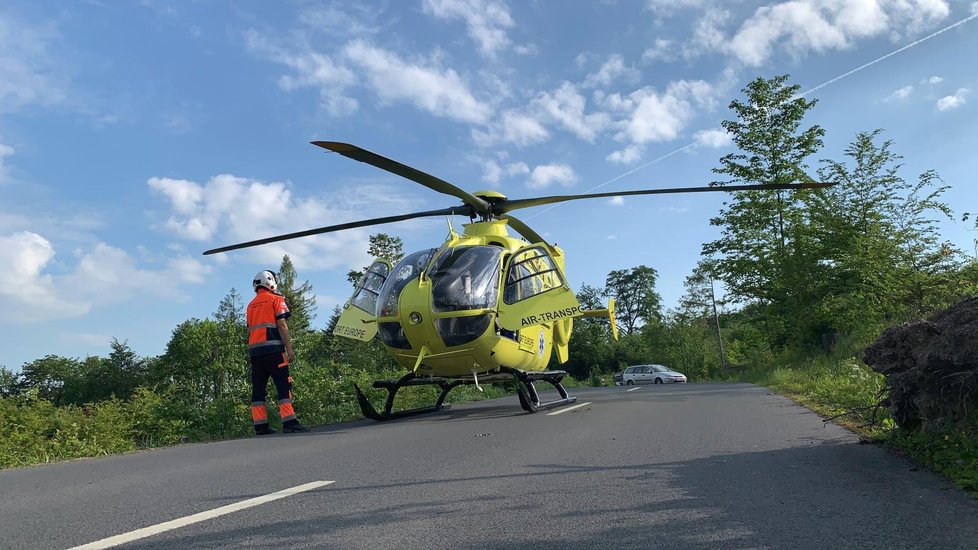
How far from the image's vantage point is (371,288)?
10.5 metres

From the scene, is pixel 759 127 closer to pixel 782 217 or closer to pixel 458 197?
pixel 782 217

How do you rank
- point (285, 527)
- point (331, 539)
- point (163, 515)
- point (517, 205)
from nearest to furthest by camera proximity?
point (331, 539)
point (285, 527)
point (163, 515)
point (517, 205)

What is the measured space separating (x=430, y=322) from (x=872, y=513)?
6388 millimetres

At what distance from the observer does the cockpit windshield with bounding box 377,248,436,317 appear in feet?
30.6

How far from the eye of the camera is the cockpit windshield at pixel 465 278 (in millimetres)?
9016

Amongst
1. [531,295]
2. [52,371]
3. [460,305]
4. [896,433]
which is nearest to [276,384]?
[460,305]

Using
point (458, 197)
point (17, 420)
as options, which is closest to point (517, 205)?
point (458, 197)

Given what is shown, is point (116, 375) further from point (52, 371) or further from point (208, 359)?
point (208, 359)

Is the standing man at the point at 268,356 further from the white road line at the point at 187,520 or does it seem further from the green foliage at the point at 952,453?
the green foliage at the point at 952,453

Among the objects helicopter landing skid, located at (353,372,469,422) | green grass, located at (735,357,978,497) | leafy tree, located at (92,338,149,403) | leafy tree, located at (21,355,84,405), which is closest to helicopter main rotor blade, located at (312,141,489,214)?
helicopter landing skid, located at (353,372,469,422)

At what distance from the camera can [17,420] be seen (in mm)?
6812

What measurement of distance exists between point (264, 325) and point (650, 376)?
35355mm

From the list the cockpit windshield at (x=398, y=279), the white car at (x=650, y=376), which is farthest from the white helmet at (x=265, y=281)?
the white car at (x=650, y=376)

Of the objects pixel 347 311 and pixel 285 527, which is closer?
pixel 285 527
